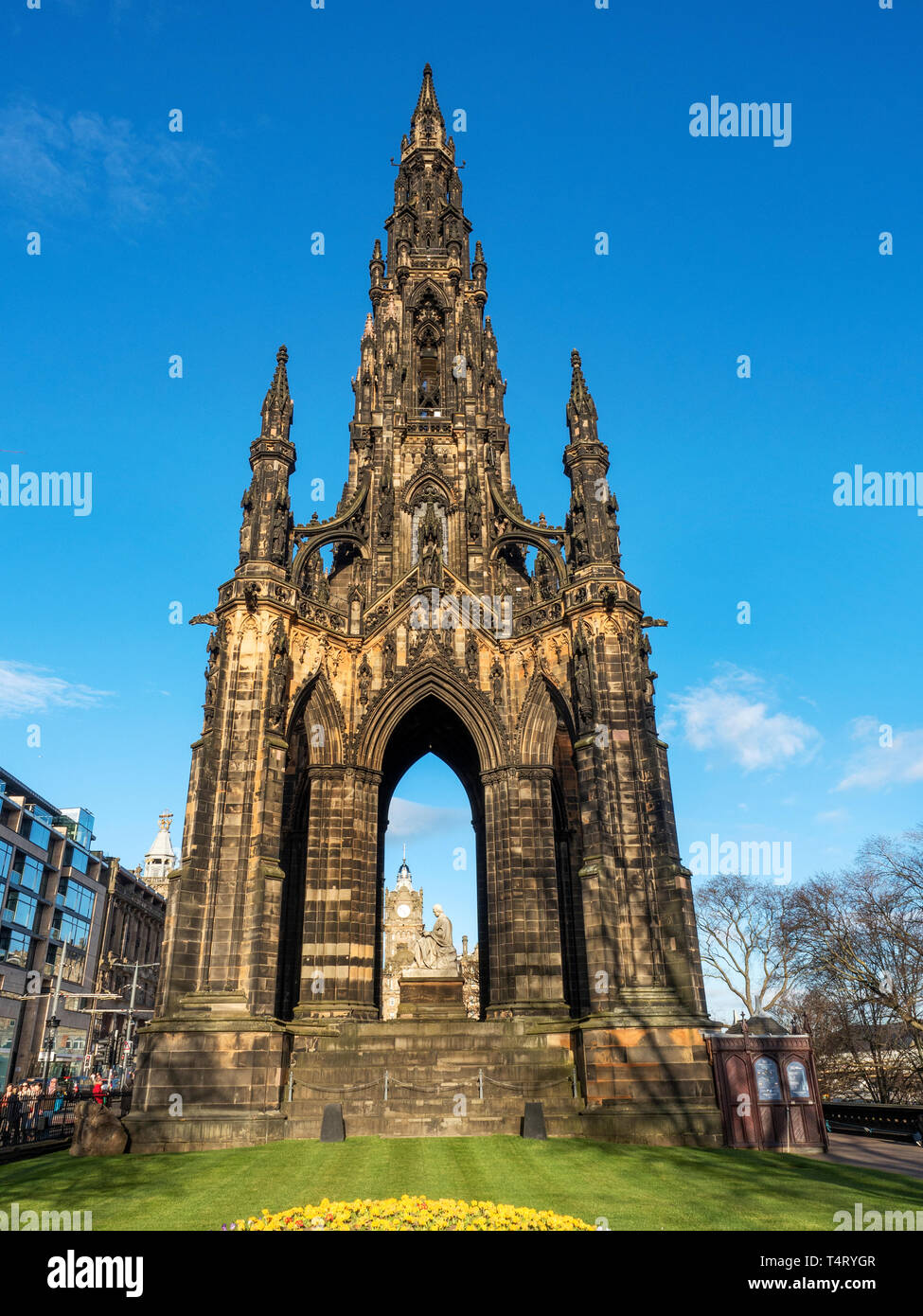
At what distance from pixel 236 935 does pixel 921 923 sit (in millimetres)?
25204

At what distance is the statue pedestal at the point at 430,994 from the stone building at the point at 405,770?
1045mm

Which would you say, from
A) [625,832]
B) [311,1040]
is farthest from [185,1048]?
[625,832]

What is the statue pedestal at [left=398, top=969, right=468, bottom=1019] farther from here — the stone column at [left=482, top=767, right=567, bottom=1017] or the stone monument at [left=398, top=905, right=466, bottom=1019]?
the stone column at [left=482, top=767, right=567, bottom=1017]

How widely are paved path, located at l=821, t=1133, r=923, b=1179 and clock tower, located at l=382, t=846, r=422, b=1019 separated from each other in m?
52.3

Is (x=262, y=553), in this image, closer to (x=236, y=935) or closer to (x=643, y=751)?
(x=236, y=935)

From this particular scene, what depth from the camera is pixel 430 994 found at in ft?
77.5

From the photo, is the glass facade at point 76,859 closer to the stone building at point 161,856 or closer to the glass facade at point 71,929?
the glass facade at point 71,929

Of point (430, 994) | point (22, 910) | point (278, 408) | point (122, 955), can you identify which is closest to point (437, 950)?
point (430, 994)

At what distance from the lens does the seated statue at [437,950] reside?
24.2 meters

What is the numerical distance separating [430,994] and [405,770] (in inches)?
410

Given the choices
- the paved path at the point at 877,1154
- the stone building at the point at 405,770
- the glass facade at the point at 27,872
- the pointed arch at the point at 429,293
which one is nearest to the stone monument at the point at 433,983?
the stone building at the point at 405,770

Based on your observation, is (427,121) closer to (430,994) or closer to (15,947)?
(430,994)

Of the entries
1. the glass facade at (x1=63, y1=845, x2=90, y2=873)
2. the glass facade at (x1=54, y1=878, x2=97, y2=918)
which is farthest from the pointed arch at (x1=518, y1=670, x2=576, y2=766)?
the glass facade at (x1=63, y1=845, x2=90, y2=873)
